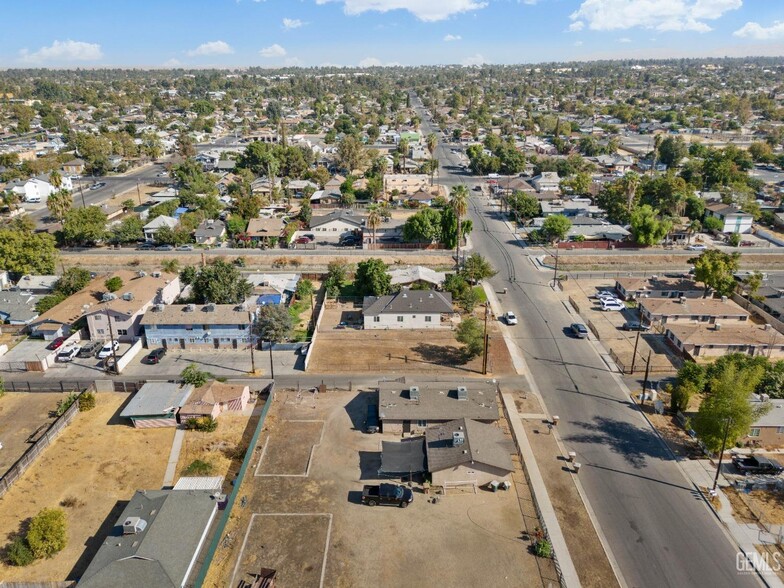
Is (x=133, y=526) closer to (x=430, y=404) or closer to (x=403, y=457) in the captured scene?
(x=403, y=457)

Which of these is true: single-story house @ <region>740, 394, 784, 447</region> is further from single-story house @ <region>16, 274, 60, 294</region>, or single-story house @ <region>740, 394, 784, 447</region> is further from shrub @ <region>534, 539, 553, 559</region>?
single-story house @ <region>16, 274, 60, 294</region>

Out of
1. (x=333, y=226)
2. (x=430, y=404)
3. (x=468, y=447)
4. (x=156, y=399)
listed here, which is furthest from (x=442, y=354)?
(x=333, y=226)

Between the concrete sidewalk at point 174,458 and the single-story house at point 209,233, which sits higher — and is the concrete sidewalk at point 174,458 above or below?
below

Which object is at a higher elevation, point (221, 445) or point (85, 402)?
point (85, 402)

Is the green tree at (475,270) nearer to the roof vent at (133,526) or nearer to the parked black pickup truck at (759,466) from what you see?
the parked black pickup truck at (759,466)

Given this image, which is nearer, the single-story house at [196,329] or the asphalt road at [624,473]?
the asphalt road at [624,473]

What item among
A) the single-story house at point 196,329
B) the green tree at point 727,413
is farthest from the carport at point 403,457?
the single-story house at point 196,329
